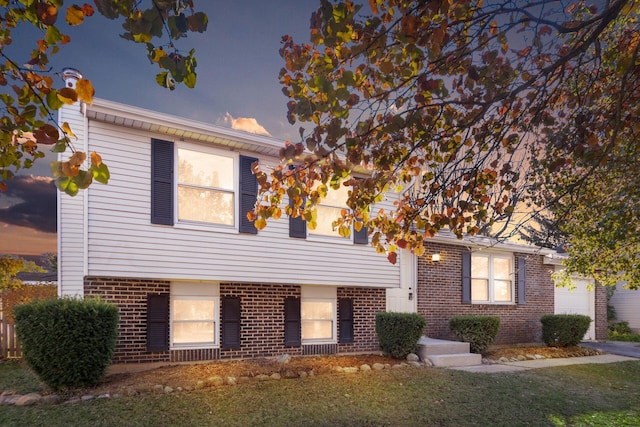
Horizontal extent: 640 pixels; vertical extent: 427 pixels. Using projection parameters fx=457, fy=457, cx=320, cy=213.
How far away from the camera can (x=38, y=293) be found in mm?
11906

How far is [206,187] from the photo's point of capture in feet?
32.0

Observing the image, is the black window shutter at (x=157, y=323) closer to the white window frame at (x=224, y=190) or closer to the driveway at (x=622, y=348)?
the white window frame at (x=224, y=190)

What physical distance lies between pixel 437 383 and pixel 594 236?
420 cm

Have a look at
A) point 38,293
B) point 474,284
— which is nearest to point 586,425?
point 474,284

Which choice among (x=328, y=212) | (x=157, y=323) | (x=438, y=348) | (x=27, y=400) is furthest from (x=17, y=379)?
(x=438, y=348)

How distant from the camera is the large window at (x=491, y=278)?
15219 millimetres

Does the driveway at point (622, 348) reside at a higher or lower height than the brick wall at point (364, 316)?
lower

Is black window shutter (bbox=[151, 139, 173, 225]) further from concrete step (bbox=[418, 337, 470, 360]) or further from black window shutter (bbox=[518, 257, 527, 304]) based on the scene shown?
black window shutter (bbox=[518, 257, 527, 304])

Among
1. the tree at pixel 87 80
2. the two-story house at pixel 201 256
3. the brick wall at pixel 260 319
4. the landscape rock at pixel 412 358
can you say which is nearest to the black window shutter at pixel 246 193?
the two-story house at pixel 201 256

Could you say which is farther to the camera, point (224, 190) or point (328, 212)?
point (328, 212)

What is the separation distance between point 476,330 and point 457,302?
187 centimetres

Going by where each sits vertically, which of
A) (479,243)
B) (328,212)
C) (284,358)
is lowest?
(284,358)

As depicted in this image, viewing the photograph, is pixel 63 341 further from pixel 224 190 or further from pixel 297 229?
pixel 297 229

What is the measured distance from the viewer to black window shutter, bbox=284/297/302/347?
1091cm
